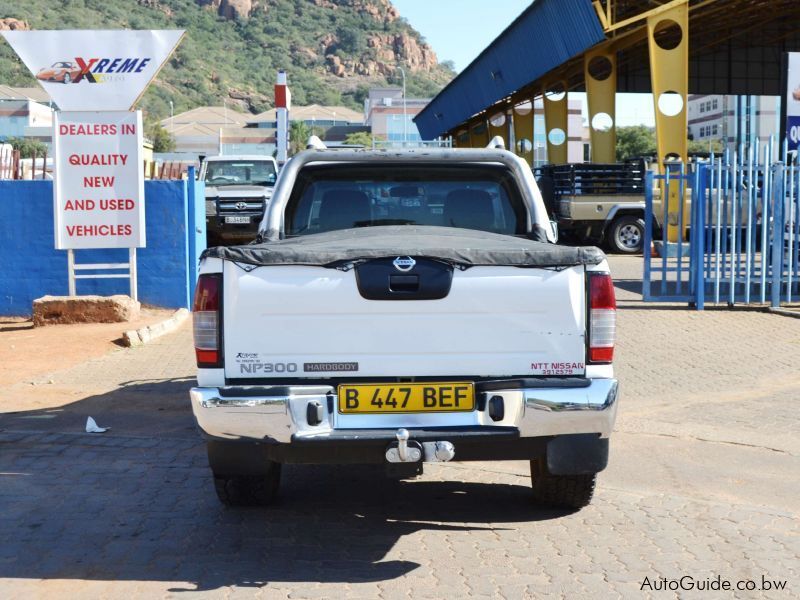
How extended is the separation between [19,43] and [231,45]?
169m

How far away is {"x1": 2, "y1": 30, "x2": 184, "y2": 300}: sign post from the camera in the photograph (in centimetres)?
1454

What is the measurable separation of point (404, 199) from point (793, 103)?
11087mm

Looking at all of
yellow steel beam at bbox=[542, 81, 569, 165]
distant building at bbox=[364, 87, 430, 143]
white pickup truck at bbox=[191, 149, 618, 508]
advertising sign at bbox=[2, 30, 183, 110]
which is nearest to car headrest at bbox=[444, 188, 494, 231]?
white pickup truck at bbox=[191, 149, 618, 508]

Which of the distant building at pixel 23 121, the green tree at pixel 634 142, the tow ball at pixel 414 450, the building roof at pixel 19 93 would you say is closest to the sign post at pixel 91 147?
the tow ball at pixel 414 450

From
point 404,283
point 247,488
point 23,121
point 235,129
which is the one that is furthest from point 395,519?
point 235,129

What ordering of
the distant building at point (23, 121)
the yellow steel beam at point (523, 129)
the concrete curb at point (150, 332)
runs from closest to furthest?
the concrete curb at point (150, 332) < the yellow steel beam at point (523, 129) < the distant building at point (23, 121)

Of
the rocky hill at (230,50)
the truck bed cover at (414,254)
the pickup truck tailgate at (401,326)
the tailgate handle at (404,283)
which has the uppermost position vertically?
the rocky hill at (230,50)

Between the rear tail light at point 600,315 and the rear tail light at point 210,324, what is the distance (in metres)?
1.65

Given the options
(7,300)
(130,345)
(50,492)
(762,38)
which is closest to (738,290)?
(130,345)

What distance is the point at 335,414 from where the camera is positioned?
5.00 m

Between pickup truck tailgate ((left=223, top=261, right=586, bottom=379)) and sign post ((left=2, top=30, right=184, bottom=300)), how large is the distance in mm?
9966

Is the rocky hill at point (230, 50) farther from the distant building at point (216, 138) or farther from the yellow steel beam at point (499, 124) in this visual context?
the yellow steel beam at point (499, 124)

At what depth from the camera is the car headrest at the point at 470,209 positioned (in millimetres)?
7000

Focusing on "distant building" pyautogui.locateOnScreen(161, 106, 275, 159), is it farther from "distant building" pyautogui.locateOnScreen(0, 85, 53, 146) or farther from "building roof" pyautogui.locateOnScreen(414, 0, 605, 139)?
"building roof" pyautogui.locateOnScreen(414, 0, 605, 139)
